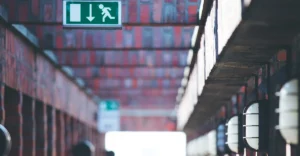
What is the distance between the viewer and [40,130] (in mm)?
18469

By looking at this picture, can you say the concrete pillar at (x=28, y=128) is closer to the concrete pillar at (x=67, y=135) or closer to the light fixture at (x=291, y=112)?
the concrete pillar at (x=67, y=135)

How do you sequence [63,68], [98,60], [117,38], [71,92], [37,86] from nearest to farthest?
[117,38] → [37,86] → [98,60] → [63,68] → [71,92]

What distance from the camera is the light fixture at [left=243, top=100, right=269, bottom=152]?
10.9 meters

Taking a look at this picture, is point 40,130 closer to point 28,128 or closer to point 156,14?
point 28,128

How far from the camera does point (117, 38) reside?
51.6 ft

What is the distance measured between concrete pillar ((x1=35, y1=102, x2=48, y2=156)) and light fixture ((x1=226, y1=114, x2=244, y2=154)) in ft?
19.2

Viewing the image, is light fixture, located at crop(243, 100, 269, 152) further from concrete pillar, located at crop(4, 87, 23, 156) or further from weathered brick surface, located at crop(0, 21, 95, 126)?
concrete pillar, located at crop(4, 87, 23, 156)

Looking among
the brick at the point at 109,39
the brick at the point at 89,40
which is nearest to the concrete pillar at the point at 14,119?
the brick at the point at 89,40

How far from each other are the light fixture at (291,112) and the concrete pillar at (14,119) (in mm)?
8966

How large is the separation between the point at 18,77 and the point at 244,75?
14.3 ft

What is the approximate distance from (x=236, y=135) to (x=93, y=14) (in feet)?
10.9

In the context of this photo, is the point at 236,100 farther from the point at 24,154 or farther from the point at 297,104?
the point at 297,104

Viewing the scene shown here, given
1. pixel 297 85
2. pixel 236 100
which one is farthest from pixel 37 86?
pixel 297 85

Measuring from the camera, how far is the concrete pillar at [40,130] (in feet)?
60.3
